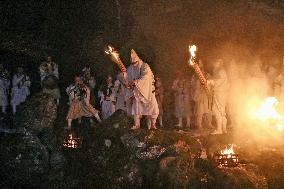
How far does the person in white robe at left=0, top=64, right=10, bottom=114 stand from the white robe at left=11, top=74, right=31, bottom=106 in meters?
0.38

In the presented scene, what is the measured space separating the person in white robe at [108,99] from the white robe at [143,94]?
2875 mm

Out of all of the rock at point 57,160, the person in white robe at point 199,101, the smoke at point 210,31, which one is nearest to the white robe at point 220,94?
the person in white robe at point 199,101

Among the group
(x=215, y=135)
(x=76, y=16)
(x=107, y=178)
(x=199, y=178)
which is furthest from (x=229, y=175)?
(x=76, y=16)

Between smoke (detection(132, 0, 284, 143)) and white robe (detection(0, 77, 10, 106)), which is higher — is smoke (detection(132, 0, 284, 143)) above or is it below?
above

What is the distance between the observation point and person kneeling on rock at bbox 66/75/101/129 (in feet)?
52.3

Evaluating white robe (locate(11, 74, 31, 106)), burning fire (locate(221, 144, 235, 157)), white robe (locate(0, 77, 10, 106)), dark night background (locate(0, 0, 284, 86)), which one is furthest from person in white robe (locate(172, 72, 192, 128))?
white robe (locate(0, 77, 10, 106))

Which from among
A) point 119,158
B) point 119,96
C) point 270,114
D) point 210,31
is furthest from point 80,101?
point 210,31

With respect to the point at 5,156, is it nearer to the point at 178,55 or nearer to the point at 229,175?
the point at 229,175

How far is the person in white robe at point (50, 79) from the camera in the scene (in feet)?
56.2

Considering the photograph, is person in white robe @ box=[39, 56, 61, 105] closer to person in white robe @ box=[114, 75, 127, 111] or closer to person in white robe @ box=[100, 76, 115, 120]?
person in white robe @ box=[100, 76, 115, 120]

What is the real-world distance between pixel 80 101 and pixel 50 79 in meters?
1.96

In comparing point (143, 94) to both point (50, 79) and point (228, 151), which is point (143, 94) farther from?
point (50, 79)

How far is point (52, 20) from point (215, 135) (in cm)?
969

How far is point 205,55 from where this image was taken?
66.7 feet
